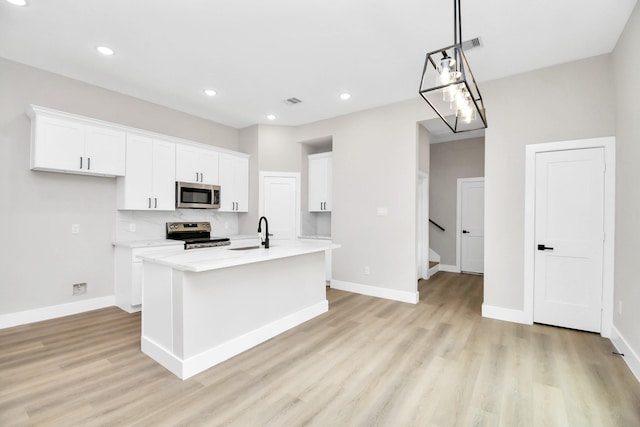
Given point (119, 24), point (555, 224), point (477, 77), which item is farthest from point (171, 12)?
point (555, 224)

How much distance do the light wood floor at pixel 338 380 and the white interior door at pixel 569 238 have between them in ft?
0.93

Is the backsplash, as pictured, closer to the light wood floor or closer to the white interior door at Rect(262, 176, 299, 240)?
the white interior door at Rect(262, 176, 299, 240)

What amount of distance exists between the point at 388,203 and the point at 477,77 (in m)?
2.01

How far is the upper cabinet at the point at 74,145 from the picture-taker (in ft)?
10.9

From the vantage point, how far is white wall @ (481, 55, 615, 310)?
3.20 metres

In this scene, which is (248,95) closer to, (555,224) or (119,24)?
(119,24)

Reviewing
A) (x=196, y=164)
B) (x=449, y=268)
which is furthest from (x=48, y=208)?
(x=449, y=268)

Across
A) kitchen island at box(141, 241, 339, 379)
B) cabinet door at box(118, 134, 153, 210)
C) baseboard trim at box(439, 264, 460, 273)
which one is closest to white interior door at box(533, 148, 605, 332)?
kitchen island at box(141, 241, 339, 379)

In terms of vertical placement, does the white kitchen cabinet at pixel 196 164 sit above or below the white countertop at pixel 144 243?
above

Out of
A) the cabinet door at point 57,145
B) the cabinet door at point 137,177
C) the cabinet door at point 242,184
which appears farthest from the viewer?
the cabinet door at point 242,184

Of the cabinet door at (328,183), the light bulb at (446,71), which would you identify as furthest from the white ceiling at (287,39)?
the cabinet door at (328,183)

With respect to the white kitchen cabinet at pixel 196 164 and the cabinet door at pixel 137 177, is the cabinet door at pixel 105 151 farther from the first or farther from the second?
the white kitchen cabinet at pixel 196 164

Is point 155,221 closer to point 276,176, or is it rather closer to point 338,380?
point 276,176

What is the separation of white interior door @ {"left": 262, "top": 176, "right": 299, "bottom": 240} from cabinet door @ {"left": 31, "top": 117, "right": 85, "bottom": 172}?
2778mm
